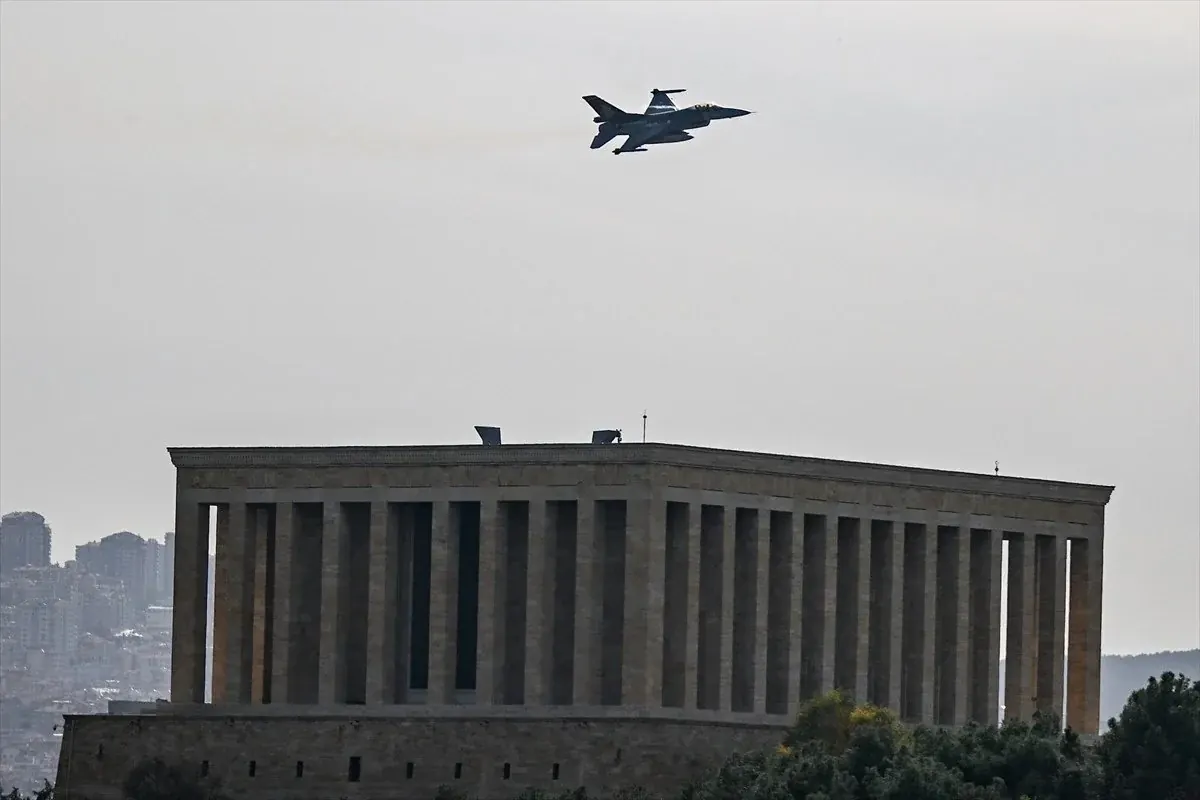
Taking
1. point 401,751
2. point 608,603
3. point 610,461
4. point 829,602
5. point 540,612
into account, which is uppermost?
point 610,461

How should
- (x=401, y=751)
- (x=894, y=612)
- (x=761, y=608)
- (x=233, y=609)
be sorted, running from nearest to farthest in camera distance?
(x=401, y=751) < (x=761, y=608) < (x=894, y=612) < (x=233, y=609)

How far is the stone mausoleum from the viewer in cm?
13838

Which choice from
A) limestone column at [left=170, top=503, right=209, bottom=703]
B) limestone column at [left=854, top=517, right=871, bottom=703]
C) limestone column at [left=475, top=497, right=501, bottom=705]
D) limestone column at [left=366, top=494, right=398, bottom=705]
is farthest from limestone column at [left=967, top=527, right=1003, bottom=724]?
limestone column at [left=170, top=503, right=209, bottom=703]

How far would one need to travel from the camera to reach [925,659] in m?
148

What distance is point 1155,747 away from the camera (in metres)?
126

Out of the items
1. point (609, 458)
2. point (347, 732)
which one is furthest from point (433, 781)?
point (609, 458)

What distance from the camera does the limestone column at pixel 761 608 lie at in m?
142

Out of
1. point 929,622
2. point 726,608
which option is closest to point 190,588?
point 726,608

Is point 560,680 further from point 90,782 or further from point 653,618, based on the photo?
point 90,782

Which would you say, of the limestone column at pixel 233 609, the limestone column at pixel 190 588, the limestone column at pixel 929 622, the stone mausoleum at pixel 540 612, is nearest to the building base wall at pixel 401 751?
the stone mausoleum at pixel 540 612

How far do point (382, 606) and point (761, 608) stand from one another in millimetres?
14692

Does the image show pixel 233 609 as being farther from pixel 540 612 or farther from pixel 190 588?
pixel 540 612

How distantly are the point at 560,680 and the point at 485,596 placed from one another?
433 cm

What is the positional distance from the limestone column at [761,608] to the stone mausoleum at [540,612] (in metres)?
0.12
